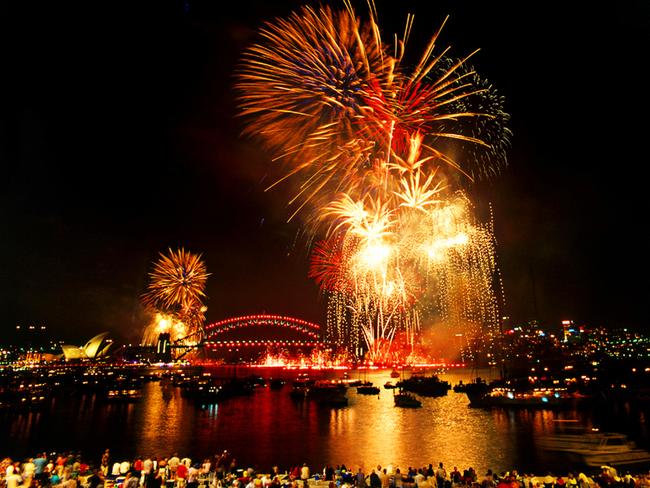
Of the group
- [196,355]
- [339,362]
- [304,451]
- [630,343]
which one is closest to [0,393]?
[304,451]

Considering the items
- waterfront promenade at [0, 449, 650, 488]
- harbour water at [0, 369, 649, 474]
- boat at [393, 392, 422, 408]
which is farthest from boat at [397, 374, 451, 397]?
waterfront promenade at [0, 449, 650, 488]

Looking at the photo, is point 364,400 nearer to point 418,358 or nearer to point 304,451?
point 304,451

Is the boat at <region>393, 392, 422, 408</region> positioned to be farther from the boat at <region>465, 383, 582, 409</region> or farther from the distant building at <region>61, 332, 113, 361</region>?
the distant building at <region>61, 332, 113, 361</region>

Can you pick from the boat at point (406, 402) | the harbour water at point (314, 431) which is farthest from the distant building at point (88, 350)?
the boat at point (406, 402)

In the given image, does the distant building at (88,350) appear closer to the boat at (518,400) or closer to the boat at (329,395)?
the boat at (329,395)

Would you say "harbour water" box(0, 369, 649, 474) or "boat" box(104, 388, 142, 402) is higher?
"boat" box(104, 388, 142, 402)

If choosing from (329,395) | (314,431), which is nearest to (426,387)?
(329,395)

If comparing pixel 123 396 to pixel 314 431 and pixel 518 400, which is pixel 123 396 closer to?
pixel 314 431
